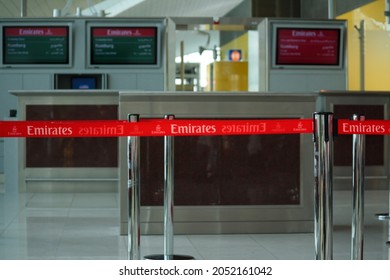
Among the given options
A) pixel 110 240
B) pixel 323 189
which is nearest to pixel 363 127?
pixel 323 189

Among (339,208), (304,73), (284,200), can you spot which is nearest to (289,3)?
(304,73)

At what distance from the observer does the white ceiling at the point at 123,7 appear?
2008 cm

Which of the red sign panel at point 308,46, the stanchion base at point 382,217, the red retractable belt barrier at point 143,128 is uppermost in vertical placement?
the red sign panel at point 308,46

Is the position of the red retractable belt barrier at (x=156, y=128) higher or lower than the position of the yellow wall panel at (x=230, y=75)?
lower

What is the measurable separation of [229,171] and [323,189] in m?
2.33

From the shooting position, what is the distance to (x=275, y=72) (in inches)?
504

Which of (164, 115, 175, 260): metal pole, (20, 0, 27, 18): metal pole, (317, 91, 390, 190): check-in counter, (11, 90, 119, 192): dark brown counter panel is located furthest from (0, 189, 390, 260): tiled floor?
(20, 0, 27, 18): metal pole

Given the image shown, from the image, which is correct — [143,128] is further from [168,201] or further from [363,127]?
[363,127]

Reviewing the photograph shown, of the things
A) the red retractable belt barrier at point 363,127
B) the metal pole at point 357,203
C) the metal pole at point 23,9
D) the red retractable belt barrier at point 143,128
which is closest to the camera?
the red retractable belt barrier at point 363,127

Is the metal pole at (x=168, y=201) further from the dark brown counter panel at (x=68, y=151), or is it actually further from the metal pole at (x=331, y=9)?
the metal pole at (x=331, y=9)

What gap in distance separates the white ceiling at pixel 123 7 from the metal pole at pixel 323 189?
13208 mm

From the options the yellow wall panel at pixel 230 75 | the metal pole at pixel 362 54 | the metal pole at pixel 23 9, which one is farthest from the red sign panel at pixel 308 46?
the yellow wall panel at pixel 230 75

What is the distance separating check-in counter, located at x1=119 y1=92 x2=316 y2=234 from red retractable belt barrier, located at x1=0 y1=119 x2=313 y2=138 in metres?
1.35

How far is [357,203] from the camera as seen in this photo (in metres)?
5.47
